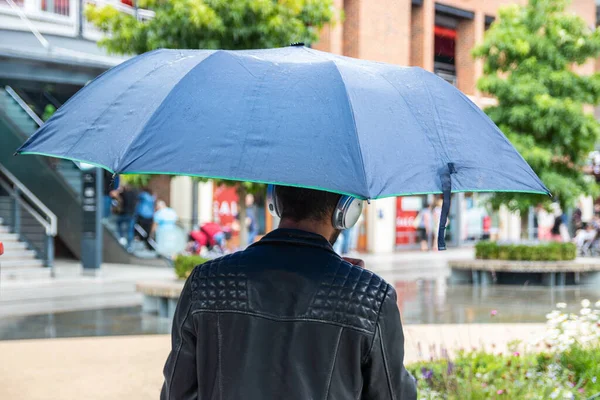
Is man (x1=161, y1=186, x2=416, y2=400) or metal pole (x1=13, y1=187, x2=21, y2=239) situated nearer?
man (x1=161, y1=186, x2=416, y2=400)

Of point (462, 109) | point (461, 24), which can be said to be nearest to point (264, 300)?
point (462, 109)

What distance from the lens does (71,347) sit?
25.2 feet

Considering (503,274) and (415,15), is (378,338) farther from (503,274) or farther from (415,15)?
(415,15)

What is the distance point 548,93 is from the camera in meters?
16.5

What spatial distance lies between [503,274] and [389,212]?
473 inches

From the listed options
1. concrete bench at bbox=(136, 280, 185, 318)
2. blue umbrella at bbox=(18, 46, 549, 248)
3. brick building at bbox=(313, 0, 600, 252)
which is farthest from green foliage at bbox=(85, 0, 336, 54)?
brick building at bbox=(313, 0, 600, 252)

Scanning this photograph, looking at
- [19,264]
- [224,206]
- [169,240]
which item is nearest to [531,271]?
[169,240]

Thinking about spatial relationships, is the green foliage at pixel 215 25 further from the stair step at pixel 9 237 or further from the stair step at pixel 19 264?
the stair step at pixel 9 237

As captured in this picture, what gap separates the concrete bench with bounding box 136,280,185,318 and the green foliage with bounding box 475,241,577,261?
7.39 m

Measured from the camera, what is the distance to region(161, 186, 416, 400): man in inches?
75.9

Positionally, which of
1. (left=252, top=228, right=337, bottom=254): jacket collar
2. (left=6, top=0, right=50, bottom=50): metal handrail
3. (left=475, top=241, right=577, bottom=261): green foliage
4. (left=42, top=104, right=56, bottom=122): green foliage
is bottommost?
(left=475, top=241, right=577, bottom=261): green foliage

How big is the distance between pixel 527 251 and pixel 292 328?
14.2 m

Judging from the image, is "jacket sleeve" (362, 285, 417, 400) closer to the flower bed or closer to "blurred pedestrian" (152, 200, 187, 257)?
the flower bed

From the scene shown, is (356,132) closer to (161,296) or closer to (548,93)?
(161,296)
